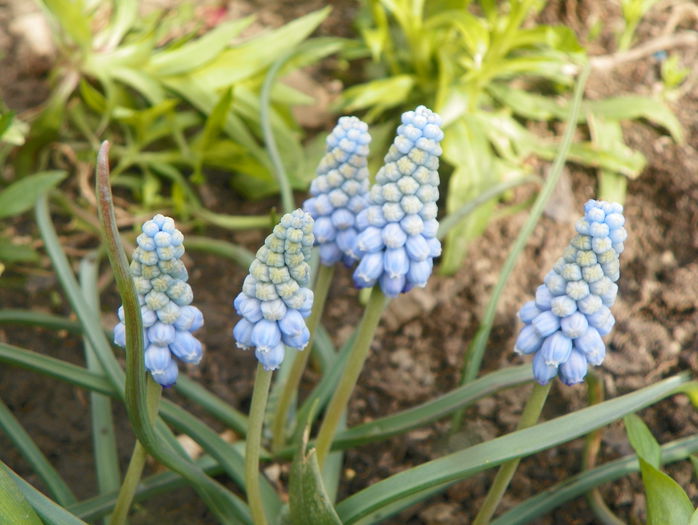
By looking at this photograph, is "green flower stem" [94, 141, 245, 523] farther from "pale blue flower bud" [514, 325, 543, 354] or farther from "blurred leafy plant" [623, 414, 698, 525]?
"blurred leafy plant" [623, 414, 698, 525]

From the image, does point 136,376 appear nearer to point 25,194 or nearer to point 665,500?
point 665,500

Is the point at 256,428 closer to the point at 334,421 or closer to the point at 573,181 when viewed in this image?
the point at 334,421

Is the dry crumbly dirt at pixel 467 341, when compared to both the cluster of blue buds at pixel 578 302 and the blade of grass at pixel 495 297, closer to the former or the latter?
the blade of grass at pixel 495 297

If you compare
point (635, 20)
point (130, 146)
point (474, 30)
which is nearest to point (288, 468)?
point (130, 146)

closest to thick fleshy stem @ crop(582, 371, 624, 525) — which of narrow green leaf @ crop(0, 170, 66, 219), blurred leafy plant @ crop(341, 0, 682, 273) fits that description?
blurred leafy plant @ crop(341, 0, 682, 273)

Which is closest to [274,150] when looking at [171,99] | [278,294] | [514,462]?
[171,99]

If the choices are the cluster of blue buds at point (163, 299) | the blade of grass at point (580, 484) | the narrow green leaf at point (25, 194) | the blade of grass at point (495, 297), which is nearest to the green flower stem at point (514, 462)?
the blade of grass at point (580, 484)
